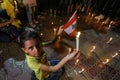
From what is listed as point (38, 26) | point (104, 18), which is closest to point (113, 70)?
point (104, 18)

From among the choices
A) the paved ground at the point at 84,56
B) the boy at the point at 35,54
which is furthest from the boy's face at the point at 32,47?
the paved ground at the point at 84,56

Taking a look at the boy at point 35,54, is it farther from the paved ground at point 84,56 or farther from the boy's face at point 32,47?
the paved ground at point 84,56

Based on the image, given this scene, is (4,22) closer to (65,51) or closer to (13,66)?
(13,66)

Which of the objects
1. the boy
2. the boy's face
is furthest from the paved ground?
the boy's face

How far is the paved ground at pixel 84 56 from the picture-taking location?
195 inches

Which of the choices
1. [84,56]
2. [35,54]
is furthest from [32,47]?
[84,56]

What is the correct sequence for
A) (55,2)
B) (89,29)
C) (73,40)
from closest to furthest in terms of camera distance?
(73,40), (89,29), (55,2)

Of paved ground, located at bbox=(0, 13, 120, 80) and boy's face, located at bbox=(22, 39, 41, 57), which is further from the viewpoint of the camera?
paved ground, located at bbox=(0, 13, 120, 80)

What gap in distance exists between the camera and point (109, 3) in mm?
7176

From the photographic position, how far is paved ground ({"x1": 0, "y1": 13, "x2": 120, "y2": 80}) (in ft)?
16.3

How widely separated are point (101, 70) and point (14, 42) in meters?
2.86

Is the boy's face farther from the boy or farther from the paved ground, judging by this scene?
the paved ground

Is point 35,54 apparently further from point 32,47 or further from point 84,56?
point 84,56

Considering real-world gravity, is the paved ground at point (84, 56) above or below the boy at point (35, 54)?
below
